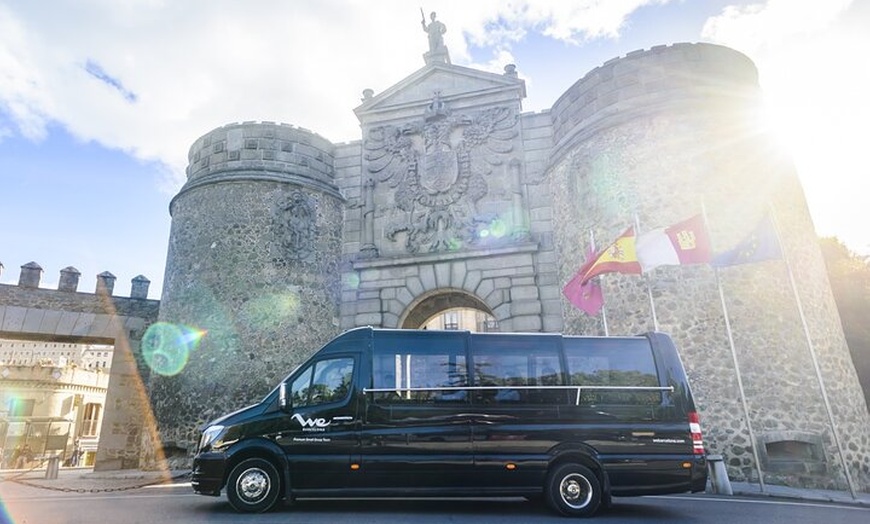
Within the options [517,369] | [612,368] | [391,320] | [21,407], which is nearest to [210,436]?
[517,369]

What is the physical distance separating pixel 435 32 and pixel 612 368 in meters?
13.8

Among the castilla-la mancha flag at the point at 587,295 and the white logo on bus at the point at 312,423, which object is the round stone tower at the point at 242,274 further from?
the white logo on bus at the point at 312,423

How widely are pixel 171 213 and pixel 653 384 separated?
1533 centimetres

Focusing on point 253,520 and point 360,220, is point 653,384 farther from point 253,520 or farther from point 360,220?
point 360,220

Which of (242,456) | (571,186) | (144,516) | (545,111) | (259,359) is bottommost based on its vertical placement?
(144,516)

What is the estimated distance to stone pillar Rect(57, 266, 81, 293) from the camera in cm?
1631

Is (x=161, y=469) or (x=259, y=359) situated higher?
(x=259, y=359)

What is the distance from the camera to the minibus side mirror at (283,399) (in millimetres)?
6996

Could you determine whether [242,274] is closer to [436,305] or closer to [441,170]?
[436,305]

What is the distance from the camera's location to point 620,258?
11.2 m

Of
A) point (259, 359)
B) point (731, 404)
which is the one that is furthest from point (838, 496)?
point (259, 359)

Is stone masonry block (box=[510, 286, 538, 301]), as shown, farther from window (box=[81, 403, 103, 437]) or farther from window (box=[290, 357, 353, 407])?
window (box=[81, 403, 103, 437])

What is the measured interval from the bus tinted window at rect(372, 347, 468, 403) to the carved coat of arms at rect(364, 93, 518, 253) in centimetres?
821

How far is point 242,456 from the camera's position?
6789 millimetres
